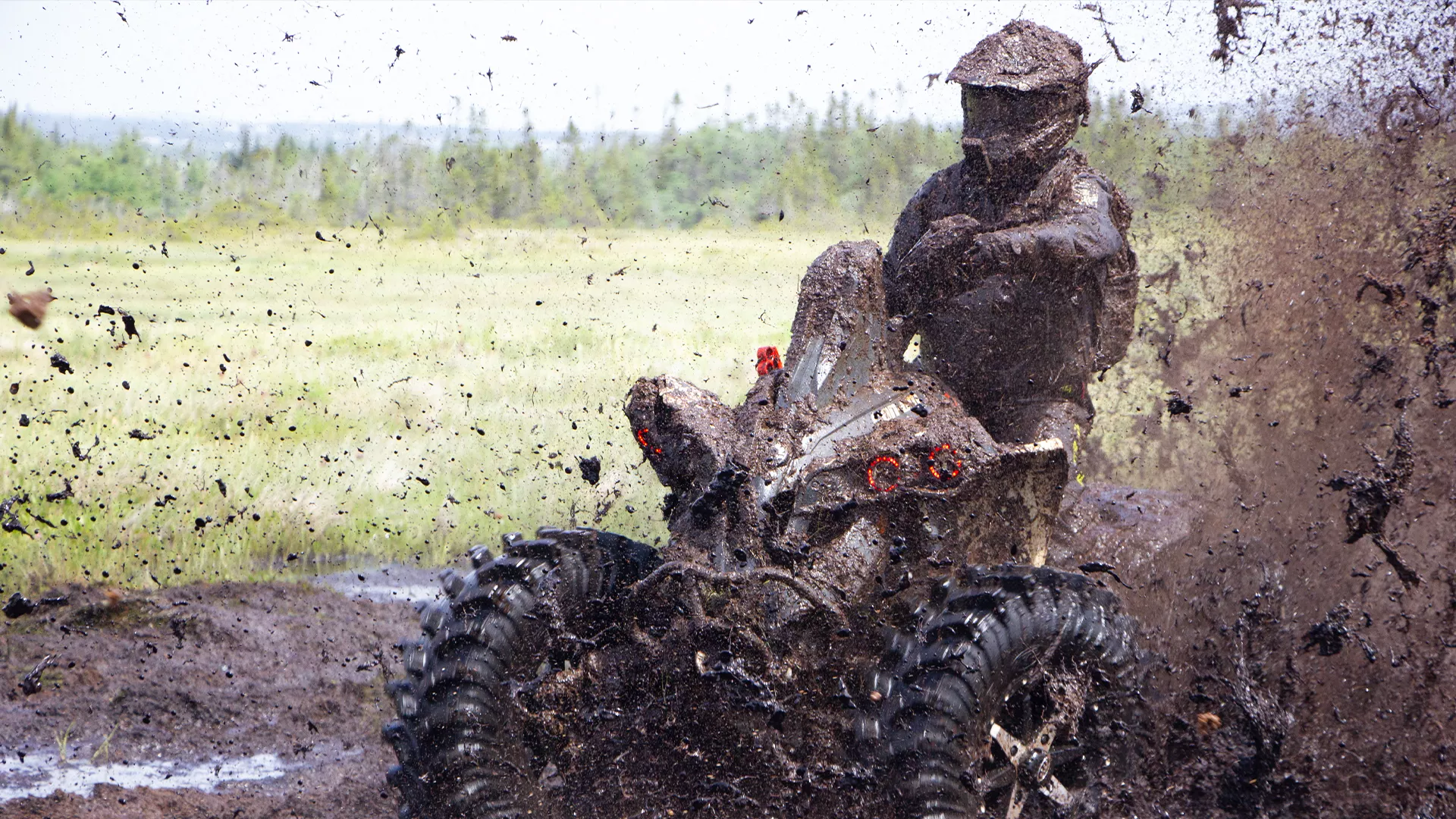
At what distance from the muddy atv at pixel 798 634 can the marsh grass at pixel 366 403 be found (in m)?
2.18

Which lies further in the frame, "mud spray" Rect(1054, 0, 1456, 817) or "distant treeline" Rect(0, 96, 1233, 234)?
"distant treeline" Rect(0, 96, 1233, 234)

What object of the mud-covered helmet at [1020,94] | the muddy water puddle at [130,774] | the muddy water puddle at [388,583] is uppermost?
the mud-covered helmet at [1020,94]

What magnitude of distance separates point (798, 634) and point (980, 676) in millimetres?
599

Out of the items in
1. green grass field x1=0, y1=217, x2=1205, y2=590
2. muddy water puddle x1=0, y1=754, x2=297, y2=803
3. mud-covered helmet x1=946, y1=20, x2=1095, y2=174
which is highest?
mud-covered helmet x1=946, y1=20, x2=1095, y2=174

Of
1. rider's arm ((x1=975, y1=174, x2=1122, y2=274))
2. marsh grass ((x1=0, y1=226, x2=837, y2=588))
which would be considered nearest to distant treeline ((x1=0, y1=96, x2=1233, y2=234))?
marsh grass ((x1=0, y1=226, x2=837, y2=588))

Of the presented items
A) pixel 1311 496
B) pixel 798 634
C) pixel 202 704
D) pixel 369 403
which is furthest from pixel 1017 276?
pixel 369 403

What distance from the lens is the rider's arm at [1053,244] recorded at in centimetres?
410

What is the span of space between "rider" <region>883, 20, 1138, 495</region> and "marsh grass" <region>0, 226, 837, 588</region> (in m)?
2.06

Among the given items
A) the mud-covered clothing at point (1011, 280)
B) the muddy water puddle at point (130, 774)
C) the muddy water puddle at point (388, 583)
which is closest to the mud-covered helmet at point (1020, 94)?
the mud-covered clothing at point (1011, 280)

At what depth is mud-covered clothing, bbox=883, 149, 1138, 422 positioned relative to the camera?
4.25 meters

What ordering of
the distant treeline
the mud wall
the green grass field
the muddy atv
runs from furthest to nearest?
the green grass field, the distant treeline, the mud wall, the muddy atv

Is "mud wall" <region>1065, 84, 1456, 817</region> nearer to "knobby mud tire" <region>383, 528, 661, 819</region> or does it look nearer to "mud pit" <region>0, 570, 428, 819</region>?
"knobby mud tire" <region>383, 528, 661, 819</region>

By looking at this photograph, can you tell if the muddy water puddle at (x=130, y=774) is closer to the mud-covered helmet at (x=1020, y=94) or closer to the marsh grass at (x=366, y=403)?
the marsh grass at (x=366, y=403)

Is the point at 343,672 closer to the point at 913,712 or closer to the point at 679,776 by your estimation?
the point at 679,776
